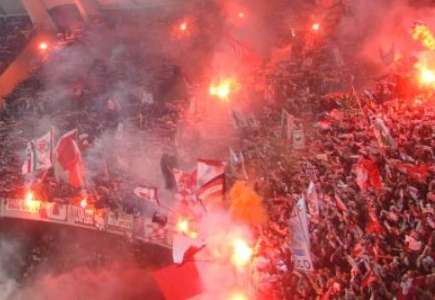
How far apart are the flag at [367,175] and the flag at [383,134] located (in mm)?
498

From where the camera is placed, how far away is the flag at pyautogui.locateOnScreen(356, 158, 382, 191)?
33.5 feet

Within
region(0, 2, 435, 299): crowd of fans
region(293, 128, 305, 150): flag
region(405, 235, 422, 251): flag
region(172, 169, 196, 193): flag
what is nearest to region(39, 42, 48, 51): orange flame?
region(0, 2, 435, 299): crowd of fans

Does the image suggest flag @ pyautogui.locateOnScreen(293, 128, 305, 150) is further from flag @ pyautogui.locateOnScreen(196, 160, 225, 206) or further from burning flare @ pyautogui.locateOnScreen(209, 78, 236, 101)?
burning flare @ pyautogui.locateOnScreen(209, 78, 236, 101)

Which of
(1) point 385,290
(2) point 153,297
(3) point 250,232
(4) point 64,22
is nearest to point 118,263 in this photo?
(2) point 153,297

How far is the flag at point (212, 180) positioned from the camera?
1227 centimetres

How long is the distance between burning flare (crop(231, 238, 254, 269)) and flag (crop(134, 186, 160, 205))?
2.63m

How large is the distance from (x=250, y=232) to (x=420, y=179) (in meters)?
3.73

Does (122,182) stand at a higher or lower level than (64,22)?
lower

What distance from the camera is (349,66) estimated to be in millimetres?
14453

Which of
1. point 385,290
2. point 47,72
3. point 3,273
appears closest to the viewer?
point 385,290

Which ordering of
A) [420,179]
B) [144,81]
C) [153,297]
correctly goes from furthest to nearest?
[144,81] → [153,297] → [420,179]

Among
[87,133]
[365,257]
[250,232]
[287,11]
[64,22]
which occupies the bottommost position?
[365,257]

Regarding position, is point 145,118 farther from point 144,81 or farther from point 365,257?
point 365,257

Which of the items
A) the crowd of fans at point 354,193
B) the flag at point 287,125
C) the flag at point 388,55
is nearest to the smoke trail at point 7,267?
the crowd of fans at point 354,193
